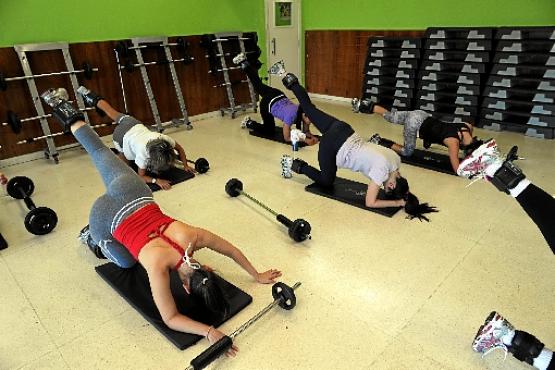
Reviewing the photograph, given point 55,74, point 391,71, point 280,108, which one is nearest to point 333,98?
point 391,71

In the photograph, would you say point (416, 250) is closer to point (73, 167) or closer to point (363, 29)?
point (73, 167)

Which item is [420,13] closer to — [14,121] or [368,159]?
[368,159]

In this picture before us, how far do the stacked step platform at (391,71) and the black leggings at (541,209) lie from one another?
15.8 ft

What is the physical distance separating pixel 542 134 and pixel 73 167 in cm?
603

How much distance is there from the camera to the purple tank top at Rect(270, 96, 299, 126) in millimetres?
4922

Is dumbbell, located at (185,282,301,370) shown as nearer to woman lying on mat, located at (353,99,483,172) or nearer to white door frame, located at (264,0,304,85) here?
woman lying on mat, located at (353,99,483,172)

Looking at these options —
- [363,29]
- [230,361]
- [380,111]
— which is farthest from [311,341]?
[363,29]

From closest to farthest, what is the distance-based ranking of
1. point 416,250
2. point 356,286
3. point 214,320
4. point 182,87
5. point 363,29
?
1. point 214,320
2. point 356,286
3. point 416,250
4. point 182,87
5. point 363,29

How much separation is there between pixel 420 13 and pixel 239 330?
5933 millimetres

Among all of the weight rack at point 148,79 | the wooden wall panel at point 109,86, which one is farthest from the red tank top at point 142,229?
the weight rack at point 148,79

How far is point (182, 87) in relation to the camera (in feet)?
20.1

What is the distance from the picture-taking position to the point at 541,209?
1638mm

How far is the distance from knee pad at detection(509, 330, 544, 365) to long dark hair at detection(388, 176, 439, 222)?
1495 millimetres

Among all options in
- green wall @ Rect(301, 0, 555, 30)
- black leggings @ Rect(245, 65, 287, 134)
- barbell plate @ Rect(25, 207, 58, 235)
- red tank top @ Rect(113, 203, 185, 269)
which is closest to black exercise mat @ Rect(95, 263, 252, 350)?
red tank top @ Rect(113, 203, 185, 269)
